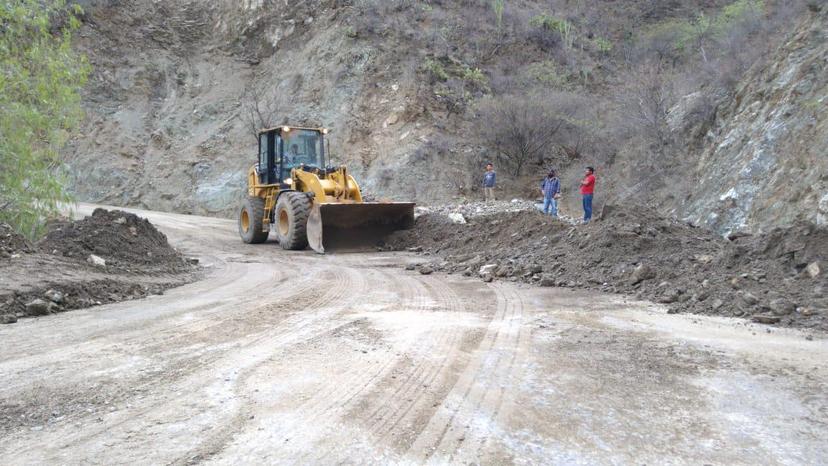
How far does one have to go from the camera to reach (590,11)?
34094 millimetres

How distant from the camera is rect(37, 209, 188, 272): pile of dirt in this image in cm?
852

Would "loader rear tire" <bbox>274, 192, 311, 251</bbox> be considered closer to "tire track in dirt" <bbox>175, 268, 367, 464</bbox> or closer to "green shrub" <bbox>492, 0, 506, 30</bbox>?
"tire track in dirt" <bbox>175, 268, 367, 464</bbox>

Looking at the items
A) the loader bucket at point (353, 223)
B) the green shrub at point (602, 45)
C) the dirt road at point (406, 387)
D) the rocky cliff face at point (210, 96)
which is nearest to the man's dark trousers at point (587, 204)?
the loader bucket at point (353, 223)

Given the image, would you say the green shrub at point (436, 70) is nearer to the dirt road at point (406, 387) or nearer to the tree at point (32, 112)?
the tree at point (32, 112)

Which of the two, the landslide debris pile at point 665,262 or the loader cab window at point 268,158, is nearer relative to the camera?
the landslide debris pile at point 665,262

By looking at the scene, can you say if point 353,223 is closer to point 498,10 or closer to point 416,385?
point 416,385

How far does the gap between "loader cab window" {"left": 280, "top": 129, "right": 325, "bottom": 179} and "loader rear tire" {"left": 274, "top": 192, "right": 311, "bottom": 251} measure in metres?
1.25

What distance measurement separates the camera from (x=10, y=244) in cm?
743

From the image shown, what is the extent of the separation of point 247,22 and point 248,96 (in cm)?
607

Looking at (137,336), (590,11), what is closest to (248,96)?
(590,11)

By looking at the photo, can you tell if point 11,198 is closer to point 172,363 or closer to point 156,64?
point 172,363

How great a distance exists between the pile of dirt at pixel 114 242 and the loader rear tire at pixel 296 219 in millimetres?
2926

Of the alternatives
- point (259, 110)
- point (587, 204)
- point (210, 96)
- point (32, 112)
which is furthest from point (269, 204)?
point (210, 96)

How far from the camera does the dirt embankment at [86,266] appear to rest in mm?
6250
